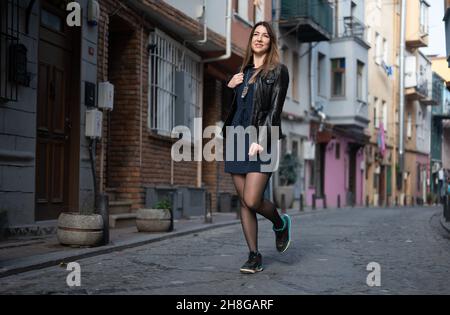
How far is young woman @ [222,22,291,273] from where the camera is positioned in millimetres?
5676

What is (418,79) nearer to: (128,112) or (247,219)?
(128,112)

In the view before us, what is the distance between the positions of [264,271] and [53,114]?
5239 mm

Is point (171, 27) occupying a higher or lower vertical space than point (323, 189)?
higher

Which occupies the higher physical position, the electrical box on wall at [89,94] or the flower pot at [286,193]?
the electrical box on wall at [89,94]

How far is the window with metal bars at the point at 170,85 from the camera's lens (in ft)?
45.0

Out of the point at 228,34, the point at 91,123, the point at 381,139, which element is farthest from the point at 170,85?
the point at 381,139

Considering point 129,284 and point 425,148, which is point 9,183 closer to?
point 129,284

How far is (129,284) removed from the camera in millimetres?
5531

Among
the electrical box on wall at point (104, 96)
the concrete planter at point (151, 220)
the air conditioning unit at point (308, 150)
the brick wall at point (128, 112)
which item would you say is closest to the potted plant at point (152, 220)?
the concrete planter at point (151, 220)

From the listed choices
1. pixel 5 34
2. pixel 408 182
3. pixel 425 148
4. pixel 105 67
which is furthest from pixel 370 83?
pixel 5 34

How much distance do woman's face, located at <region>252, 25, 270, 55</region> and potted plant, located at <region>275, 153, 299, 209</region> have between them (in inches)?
624

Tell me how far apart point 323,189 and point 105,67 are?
62.0 ft

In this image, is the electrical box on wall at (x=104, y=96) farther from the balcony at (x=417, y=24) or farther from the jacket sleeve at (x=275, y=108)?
the balcony at (x=417, y=24)

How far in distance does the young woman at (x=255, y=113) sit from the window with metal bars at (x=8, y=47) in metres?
3.68
